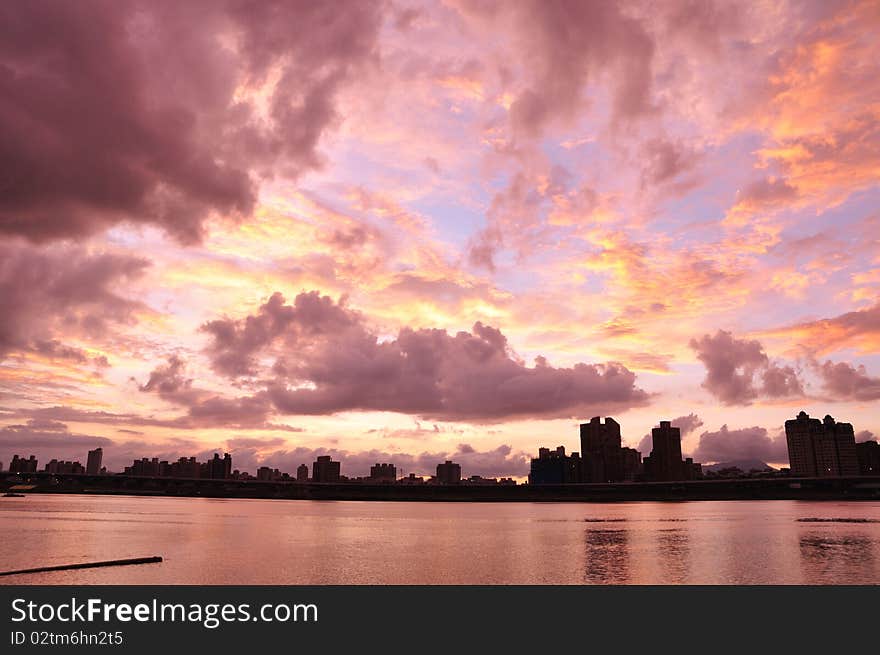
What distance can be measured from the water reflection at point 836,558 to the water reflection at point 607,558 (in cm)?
1715

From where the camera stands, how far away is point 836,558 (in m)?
70.7

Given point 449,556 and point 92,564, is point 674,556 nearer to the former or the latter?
point 449,556

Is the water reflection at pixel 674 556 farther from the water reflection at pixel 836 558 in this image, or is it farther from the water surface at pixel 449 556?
the water reflection at pixel 836 558

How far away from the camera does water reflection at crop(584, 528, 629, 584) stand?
56156 mm

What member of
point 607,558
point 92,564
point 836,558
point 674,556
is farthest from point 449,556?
point 836,558

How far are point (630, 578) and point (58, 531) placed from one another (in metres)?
95.9

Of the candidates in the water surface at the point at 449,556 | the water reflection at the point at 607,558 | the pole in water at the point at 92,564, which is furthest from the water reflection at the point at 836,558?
the pole in water at the point at 92,564

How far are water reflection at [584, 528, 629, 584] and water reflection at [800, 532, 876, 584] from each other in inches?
675

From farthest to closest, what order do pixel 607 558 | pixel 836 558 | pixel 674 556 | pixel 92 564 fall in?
pixel 674 556
pixel 607 558
pixel 836 558
pixel 92 564

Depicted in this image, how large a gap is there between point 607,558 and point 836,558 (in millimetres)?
26166

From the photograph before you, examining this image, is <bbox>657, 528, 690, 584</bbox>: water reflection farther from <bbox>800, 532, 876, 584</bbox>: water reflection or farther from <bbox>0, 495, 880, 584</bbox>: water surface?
<bbox>800, 532, 876, 584</bbox>: water reflection
